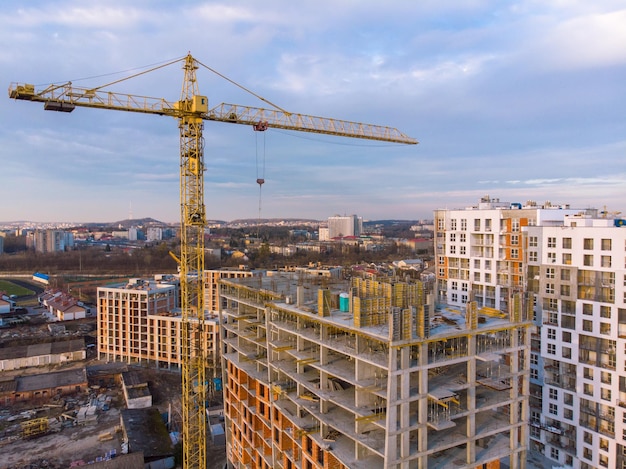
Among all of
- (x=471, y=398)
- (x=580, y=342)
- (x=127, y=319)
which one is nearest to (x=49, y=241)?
(x=127, y=319)

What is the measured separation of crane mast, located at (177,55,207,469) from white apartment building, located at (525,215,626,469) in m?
18.3

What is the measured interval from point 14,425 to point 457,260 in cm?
3179

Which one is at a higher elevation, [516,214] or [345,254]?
[516,214]

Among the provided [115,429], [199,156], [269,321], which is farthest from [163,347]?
[269,321]

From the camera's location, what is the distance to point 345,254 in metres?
93.9

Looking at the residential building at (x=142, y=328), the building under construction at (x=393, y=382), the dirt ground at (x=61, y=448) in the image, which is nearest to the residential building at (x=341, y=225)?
the residential building at (x=142, y=328)

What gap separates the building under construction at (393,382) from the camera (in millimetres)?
10758

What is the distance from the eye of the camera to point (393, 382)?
10.3 m

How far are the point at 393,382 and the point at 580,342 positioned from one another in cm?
1543

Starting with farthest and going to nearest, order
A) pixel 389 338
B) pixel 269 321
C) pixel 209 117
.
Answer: pixel 209 117, pixel 269 321, pixel 389 338

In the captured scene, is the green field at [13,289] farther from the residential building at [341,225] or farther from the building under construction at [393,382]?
the residential building at [341,225]

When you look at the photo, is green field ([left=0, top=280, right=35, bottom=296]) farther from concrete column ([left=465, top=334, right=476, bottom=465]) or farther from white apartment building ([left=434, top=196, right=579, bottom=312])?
concrete column ([left=465, top=334, right=476, bottom=465])

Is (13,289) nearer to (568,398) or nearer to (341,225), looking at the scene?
(568,398)

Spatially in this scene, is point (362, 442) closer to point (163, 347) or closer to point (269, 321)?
point (269, 321)
